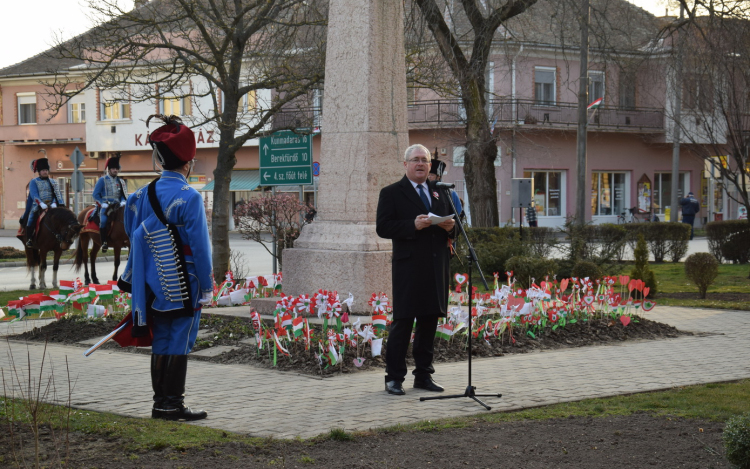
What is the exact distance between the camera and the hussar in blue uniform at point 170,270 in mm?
6262

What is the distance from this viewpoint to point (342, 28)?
10.5m

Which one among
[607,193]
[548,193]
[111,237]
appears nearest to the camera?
[111,237]

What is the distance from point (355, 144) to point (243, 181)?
120 feet

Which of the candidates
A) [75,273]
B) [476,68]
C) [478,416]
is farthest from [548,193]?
[478,416]

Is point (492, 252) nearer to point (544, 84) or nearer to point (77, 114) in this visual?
point (544, 84)

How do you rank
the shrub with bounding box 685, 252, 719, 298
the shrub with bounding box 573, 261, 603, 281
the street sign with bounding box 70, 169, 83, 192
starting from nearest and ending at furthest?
the shrub with bounding box 573, 261, 603, 281, the shrub with bounding box 685, 252, 719, 298, the street sign with bounding box 70, 169, 83, 192

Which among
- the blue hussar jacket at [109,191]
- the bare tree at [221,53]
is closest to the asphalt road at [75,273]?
the blue hussar jacket at [109,191]

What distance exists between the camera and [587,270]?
15.5 metres

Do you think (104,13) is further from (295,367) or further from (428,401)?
(428,401)

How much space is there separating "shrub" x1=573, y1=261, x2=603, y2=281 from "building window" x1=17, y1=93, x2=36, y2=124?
142 feet

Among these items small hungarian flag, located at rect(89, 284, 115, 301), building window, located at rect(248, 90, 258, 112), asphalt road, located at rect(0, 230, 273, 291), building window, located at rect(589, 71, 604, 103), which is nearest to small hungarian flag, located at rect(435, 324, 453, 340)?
small hungarian flag, located at rect(89, 284, 115, 301)

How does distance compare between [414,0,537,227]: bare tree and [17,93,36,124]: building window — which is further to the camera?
[17,93,36,124]: building window

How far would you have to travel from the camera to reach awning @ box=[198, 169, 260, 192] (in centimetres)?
4572

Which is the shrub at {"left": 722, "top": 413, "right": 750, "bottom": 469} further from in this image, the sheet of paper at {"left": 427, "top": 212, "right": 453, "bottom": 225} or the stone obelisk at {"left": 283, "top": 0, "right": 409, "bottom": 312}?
the stone obelisk at {"left": 283, "top": 0, "right": 409, "bottom": 312}
